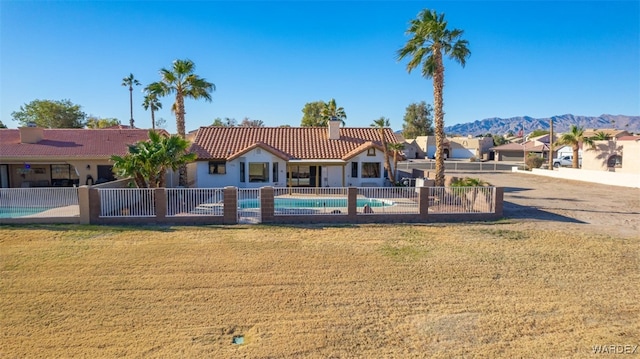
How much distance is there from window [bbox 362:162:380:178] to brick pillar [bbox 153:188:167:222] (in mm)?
15711

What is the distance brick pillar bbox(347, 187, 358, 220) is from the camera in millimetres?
15867

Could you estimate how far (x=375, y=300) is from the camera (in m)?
8.28

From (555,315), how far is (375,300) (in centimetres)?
345

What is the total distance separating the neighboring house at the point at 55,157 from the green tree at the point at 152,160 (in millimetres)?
8702

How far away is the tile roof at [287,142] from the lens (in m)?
27.3

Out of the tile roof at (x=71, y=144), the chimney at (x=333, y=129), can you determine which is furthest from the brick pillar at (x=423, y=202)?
the tile roof at (x=71, y=144)

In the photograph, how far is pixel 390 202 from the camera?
679 inches

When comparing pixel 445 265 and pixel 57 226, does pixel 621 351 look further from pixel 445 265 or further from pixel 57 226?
pixel 57 226

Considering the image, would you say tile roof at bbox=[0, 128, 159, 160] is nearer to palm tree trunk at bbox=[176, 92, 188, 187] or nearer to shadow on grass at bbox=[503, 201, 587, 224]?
palm tree trunk at bbox=[176, 92, 188, 187]

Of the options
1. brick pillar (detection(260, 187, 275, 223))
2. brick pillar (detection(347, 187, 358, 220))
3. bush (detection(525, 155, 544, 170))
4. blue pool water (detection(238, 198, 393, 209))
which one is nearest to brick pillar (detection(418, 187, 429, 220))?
blue pool water (detection(238, 198, 393, 209))

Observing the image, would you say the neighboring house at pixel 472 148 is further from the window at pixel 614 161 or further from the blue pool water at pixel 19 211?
the blue pool water at pixel 19 211

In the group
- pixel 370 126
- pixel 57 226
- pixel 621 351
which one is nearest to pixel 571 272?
pixel 621 351

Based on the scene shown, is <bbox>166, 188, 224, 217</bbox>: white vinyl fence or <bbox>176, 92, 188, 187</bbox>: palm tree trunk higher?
<bbox>176, 92, 188, 187</bbox>: palm tree trunk

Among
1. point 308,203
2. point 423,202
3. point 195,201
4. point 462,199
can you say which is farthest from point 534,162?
point 195,201
